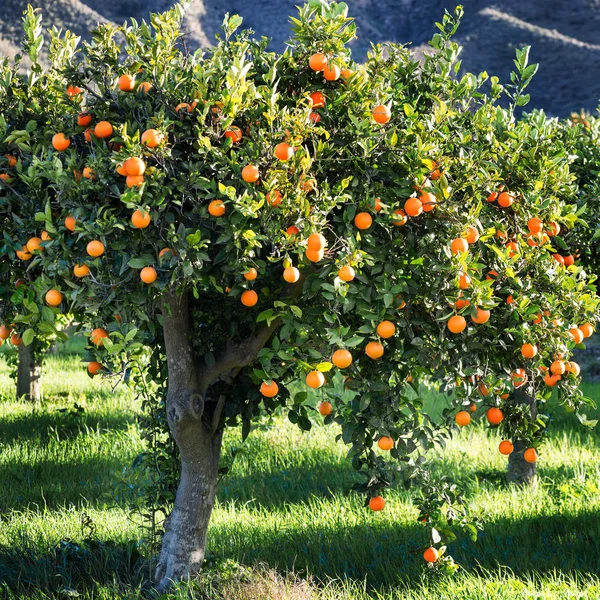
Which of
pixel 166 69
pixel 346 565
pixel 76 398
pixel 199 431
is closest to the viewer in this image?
pixel 166 69

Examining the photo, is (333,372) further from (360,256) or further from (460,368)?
Result: (360,256)

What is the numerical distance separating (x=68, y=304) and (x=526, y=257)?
1.89 m

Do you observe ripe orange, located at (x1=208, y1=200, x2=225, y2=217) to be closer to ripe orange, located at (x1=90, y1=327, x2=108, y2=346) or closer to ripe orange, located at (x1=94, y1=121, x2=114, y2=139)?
ripe orange, located at (x1=94, y1=121, x2=114, y2=139)

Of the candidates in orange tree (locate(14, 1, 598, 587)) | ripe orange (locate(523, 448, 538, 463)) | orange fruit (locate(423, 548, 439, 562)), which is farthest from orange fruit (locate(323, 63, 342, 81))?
orange fruit (locate(423, 548, 439, 562))

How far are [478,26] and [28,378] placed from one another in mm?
24128

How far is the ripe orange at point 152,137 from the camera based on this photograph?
254 cm

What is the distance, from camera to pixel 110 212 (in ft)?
8.67

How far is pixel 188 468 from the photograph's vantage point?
3.59 meters


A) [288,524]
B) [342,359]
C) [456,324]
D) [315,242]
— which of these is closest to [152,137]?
[315,242]

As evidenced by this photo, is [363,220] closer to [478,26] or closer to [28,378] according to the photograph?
[28,378]

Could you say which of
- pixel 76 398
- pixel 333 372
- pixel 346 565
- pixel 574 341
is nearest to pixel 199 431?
pixel 333 372

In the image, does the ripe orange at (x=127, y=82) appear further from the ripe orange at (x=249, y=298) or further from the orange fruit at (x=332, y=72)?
the ripe orange at (x=249, y=298)

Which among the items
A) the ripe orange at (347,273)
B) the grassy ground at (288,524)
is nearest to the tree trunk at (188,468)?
the grassy ground at (288,524)

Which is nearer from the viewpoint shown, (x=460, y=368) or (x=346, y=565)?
(x=460, y=368)
